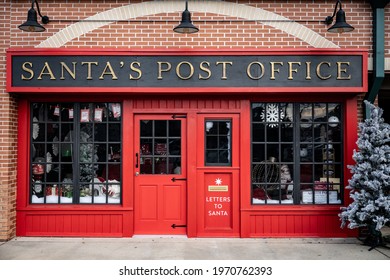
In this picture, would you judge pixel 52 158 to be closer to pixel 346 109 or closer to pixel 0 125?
pixel 0 125

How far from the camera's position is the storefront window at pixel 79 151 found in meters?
7.53

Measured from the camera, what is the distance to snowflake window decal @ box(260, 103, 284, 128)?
24.7 feet

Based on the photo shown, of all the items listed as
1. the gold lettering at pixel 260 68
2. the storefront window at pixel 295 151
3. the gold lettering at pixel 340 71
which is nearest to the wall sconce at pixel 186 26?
the gold lettering at pixel 260 68

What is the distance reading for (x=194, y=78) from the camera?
716 centimetres

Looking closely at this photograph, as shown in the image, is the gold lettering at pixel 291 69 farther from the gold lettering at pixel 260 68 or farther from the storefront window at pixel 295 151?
the storefront window at pixel 295 151

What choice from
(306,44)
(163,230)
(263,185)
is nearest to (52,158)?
(163,230)

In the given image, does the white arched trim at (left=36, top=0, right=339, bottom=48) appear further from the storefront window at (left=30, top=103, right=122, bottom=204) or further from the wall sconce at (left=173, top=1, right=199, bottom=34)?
the storefront window at (left=30, top=103, right=122, bottom=204)

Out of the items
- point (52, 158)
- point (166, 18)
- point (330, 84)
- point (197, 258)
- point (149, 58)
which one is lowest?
point (197, 258)

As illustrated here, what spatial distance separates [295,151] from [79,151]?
386cm

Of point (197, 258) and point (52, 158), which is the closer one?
point (197, 258)

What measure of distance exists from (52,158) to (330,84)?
5052 mm

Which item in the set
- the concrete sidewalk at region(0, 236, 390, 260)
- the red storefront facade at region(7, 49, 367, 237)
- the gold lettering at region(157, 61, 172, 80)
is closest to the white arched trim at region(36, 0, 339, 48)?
the red storefront facade at region(7, 49, 367, 237)

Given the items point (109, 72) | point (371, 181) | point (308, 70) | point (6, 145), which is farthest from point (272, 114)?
point (6, 145)

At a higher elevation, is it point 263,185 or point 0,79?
point 0,79
